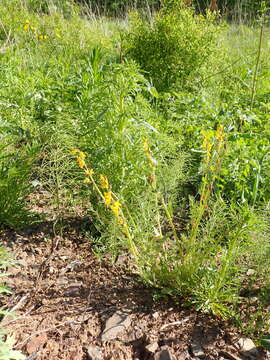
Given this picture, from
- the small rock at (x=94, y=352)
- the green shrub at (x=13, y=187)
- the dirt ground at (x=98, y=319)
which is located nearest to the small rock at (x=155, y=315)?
the dirt ground at (x=98, y=319)

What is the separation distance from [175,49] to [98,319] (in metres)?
3.17

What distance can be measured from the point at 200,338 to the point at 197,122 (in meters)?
1.93

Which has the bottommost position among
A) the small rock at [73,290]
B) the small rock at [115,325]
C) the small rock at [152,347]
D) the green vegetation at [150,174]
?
the small rock at [152,347]

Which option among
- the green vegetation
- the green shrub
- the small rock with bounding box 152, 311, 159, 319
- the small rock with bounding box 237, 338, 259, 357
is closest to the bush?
the green vegetation

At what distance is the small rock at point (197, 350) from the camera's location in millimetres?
1571

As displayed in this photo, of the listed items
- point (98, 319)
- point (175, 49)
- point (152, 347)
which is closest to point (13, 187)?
point (98, 319)

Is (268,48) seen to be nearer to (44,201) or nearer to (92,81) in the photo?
(92,81)

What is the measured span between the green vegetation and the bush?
0.06 feet

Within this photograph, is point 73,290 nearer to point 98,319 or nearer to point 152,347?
point 98,319

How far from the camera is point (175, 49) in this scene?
4027 mm

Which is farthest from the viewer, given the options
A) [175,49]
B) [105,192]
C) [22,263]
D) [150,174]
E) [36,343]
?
[175,49]

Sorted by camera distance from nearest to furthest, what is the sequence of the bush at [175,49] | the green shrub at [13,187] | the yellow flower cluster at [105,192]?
the yellow flower cluster at [105,192], the green shrub at [13,187], the bush at [175,49]

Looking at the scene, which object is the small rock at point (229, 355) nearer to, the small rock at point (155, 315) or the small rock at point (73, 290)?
the small rock at point (155, 315)

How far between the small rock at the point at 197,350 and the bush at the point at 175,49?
3.03 m
